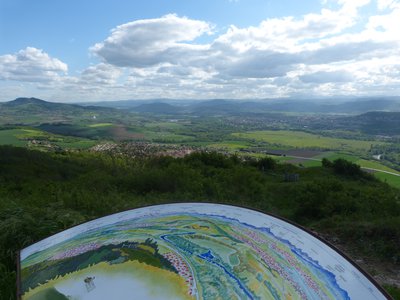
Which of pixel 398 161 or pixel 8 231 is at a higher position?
pixel 8 231

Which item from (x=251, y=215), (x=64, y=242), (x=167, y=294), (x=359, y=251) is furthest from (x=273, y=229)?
(x=359, y=251)

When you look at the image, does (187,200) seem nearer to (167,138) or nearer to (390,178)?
(390,178)

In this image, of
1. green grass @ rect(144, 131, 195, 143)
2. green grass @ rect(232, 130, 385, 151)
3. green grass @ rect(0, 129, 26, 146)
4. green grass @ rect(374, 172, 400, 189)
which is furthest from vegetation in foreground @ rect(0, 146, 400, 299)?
green grass @ rect(232, 130, 385, 151)

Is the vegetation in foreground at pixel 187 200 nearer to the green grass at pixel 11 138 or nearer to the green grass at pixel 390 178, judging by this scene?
the green grass at pixel 390 178

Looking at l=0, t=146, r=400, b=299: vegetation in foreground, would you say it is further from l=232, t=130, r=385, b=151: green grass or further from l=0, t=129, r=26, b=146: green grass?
l=232, t=130, r=385, b=151: green grass

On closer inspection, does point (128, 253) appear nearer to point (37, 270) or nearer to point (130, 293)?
point (130, 293)

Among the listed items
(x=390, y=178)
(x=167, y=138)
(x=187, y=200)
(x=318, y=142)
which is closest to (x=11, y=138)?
(x=167, y=138)

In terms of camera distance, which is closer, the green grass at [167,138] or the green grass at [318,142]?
the green grass at [318,142]

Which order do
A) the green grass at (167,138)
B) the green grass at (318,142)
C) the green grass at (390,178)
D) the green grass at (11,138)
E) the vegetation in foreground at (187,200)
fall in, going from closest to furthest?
the vegetation in foreground at (187,200), the green grass at (390,178), the green grass at (11,138), the green grass at (318,142), the green grass at (167,138)

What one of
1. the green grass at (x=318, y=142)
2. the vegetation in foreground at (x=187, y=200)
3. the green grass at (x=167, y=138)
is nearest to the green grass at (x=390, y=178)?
the vegetation in foreground at (x=187, y=200)

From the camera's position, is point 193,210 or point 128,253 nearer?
point 128,253

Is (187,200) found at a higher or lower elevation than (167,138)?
higher
